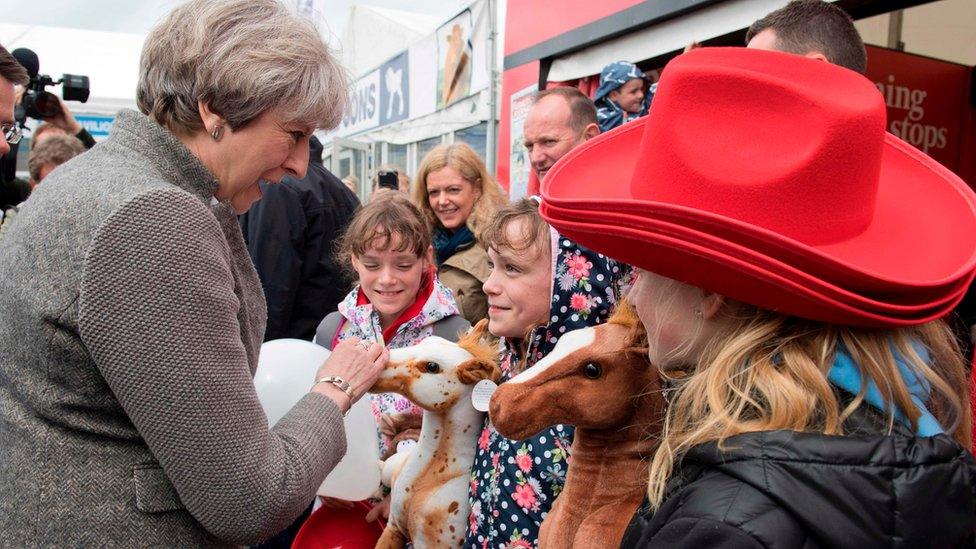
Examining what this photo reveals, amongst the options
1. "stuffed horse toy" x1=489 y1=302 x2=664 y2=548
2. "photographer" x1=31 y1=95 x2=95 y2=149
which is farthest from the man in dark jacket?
"photographer" x1=31 y1=95 x2=95 y2=149

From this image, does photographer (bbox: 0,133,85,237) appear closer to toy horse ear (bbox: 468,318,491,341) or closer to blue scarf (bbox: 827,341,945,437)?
toy horse ear (bbox: 468,318,491,341)

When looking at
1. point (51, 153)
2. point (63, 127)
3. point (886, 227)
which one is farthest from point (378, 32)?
point (886, 227)

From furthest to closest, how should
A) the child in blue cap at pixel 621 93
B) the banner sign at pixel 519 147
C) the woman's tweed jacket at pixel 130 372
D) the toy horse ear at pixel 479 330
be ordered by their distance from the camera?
the banner sign at pixel 519 147 < the child in blue cap at pixel 621 93 < the toy horse ear at pixel 479 330 < the woman's tweed jacket at pixel 130 372

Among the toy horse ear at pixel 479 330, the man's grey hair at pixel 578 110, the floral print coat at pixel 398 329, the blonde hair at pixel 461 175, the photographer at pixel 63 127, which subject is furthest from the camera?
the photographer at pixel 63 127

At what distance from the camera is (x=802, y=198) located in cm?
94

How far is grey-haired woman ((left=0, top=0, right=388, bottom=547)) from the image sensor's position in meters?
1.12

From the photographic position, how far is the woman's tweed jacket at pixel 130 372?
3.66 ft

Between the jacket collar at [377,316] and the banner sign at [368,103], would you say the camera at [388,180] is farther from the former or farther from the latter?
the banner sign at [368,103]

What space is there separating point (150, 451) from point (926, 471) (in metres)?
1.14

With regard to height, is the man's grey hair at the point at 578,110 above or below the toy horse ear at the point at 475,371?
above

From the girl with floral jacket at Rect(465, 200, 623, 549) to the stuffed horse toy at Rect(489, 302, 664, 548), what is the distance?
0.19m

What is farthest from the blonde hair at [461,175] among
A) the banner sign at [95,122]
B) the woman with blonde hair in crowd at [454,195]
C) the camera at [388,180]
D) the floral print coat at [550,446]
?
the banner sign at [95,122]

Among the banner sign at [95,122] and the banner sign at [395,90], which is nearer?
the banner sign at [395,90]

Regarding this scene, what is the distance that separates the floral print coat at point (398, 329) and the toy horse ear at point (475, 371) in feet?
1.87
